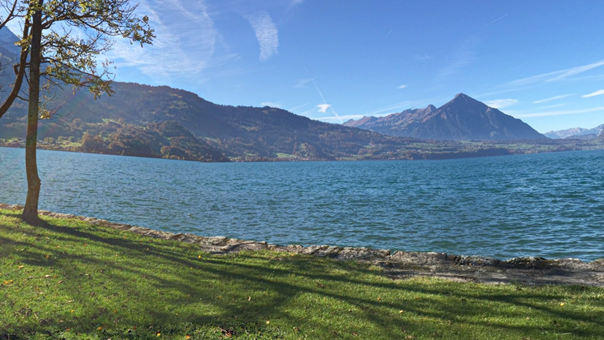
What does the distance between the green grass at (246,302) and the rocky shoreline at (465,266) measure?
4.26 ft

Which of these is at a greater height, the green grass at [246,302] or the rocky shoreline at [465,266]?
the green grass at [246,302]

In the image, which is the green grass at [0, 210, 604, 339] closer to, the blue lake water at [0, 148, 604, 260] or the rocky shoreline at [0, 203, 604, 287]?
the rocky shoreline at [0, 203, 604, 287]

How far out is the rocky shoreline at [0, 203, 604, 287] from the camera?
46.7 feet

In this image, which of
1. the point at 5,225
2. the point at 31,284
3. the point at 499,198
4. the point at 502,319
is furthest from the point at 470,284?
the point at 499,198

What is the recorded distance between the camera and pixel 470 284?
1326 cm

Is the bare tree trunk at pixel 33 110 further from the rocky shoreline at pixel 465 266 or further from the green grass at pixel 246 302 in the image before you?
the rocky shoreline at pixel 465 266

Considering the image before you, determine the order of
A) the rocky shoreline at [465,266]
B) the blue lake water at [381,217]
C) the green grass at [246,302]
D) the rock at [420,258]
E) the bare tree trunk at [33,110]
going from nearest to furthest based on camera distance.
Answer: the green grass at [246,302], the rocky shoreline at [465,266], the rock at [420,258], the bare tree trunk at [33,110], the blue lake water at [381,217]

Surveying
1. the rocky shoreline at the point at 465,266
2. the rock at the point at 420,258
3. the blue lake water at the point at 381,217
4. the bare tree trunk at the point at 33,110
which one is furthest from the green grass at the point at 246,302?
the blue lake water at the point at 381,217

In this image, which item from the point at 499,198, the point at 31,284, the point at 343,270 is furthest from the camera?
the point at 499,198

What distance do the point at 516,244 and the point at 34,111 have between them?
34821 millimetres

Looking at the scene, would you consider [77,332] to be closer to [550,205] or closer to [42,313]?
[42,313]

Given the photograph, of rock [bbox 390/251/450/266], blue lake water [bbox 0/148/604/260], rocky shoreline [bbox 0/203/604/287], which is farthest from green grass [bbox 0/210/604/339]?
blue lake water [bbox 0/148/604/260]

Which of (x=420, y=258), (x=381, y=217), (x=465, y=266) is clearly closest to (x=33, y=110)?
(x=420, y=258)

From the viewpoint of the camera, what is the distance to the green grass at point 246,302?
9.24 metres
